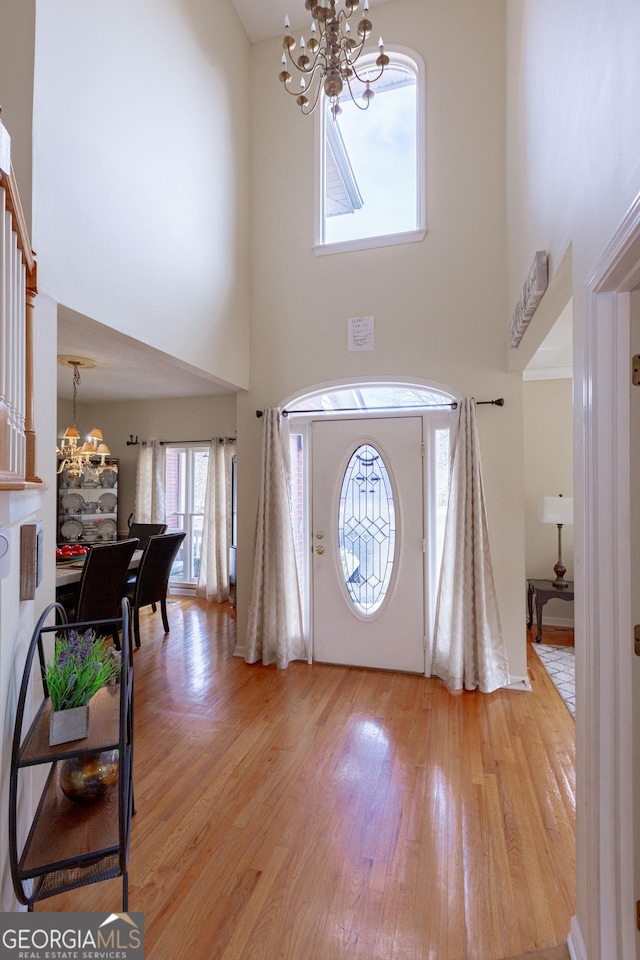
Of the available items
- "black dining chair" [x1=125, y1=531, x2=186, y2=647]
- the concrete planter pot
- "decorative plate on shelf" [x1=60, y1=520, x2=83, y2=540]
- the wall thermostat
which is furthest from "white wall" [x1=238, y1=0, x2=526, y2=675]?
"decorative plate on shelf" [x1=60, y1=520, x2=83, y2=540]

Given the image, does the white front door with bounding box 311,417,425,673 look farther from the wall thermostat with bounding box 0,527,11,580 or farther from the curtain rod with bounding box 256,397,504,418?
the wall thermostat with bounding box 0,527,11,580

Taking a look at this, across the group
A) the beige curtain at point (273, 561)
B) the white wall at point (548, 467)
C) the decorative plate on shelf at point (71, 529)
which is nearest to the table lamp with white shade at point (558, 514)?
the white wall at point (548, 467)

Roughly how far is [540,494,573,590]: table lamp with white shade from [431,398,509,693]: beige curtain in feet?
4.25

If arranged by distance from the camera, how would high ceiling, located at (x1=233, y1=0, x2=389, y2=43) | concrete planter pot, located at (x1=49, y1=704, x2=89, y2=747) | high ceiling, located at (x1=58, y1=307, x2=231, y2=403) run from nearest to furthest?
concrete planter pot, located at (x1=49, y1=704, x2=89, y2=747) < high ceiling, located at (x1=58, y1=307, x2=231, y2=403) < high ceiling, located at (x1=233, y1=0, x2=389, y2=43)

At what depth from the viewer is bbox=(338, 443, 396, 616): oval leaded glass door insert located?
12.1ft

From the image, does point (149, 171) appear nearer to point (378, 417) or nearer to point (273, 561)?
point (378, 417)

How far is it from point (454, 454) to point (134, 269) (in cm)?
240

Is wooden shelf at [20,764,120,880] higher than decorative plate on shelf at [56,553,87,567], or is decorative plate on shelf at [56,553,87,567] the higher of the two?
decorative plate on shelf at [56,553,87,567]

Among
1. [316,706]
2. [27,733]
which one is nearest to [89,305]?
[27,733]

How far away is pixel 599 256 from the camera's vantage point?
4.09ft

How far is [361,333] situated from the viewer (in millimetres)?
3740

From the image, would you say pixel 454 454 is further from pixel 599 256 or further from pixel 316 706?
pixel 599 256

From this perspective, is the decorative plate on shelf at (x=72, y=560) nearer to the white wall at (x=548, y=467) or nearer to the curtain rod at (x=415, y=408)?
the curtain rod at (x=415, y=408)

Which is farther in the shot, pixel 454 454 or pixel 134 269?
pixel 454 454
